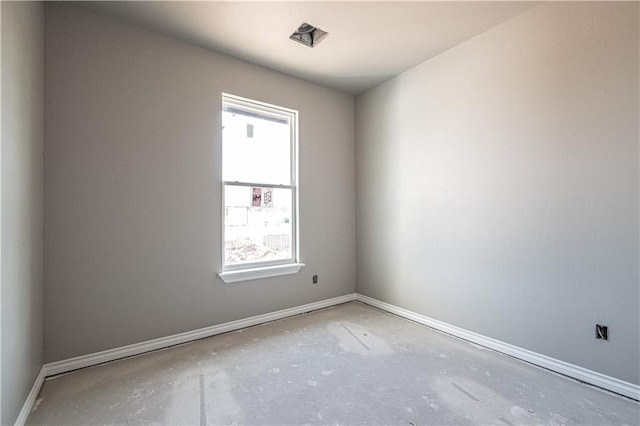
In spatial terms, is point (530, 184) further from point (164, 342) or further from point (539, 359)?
point (164, 342)

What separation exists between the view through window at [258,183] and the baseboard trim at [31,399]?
56.3 inches

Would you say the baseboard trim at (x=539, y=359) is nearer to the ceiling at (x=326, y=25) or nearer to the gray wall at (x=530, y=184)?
the gray wall at (x=530, y=184)

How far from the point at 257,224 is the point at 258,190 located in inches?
14.8

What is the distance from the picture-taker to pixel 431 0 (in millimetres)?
2068

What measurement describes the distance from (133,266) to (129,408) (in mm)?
1063

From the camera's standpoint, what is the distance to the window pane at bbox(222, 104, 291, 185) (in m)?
2.88

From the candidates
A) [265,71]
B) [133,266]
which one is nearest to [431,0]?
[265,71]

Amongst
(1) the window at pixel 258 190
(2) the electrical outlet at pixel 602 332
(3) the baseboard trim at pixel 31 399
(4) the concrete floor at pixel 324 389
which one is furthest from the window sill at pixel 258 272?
(2) the electrical outlet at pixel 602 332

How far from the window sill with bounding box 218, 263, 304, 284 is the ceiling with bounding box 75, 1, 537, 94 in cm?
220

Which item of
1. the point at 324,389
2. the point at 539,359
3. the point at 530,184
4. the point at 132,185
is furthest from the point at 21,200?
the point at 539,359

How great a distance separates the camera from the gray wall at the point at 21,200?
4.49ft

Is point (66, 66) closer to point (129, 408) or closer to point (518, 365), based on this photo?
point (129, 408)

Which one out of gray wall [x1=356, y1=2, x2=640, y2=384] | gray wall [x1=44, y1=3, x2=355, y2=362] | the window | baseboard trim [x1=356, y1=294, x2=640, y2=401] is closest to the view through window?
the window

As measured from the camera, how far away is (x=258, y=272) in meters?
2.95
